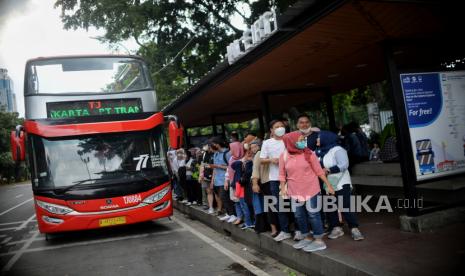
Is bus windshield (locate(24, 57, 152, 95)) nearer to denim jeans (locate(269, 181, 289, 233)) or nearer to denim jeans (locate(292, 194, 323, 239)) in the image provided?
A: denim jeans (locate(269, 181, 289, 233))

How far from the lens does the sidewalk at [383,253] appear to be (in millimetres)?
4363

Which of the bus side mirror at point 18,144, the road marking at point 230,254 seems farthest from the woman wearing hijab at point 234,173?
the bus side mirror at point 18,144

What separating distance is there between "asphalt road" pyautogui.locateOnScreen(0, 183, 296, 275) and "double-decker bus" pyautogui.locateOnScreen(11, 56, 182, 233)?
565 mm

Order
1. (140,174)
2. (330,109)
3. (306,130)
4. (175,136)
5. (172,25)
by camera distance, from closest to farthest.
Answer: (306,130)
(140,174)
(175,136)
(330,109)
(172,25)

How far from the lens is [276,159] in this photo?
248 inches

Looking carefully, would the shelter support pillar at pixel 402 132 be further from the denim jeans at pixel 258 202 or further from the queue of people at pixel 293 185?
the denim jeans at pixel 258 202

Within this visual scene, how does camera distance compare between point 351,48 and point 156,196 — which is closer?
point 351,48

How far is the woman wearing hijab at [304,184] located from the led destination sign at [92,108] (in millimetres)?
5029

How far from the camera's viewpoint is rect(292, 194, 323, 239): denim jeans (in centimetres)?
547

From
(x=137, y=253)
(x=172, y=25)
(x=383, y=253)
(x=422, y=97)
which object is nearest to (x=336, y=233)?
(x=383, y=253)

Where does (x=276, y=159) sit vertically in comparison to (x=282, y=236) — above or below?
above

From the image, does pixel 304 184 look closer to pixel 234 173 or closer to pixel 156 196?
pixel 234 173

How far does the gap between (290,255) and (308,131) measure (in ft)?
5.82

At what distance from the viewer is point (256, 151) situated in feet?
23.3
